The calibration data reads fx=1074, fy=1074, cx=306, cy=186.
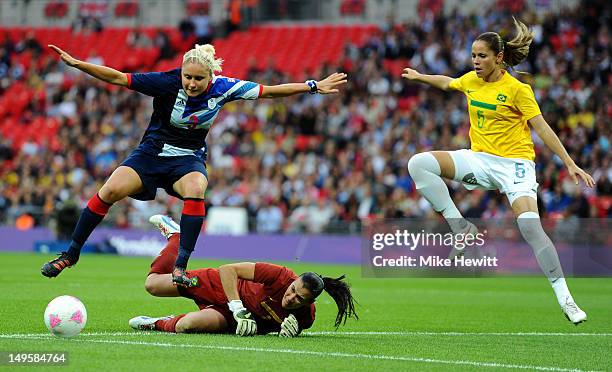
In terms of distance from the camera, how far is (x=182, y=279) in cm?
979

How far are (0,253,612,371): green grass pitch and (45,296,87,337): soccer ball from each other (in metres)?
0.14

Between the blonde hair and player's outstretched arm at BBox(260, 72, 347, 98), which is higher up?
the blonde hair

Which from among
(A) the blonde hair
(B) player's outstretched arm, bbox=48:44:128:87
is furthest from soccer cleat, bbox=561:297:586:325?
(B) player's outstretched arm, bbox=48:44:128:87

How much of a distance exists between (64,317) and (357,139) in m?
18.4

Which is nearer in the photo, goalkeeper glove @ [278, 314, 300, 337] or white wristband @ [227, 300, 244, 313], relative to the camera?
white wristband @ [227, 300, 244, 313]

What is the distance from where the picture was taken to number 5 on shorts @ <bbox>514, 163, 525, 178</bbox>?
10820mm

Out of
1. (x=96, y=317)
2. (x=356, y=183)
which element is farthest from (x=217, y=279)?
(x=356, y=183)

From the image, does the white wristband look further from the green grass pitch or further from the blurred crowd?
the blurred crowd

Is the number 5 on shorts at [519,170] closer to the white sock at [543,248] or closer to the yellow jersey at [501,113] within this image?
the yellow jersey at [501,113]

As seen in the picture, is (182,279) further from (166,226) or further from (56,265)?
(166,226)

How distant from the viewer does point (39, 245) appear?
27.4m

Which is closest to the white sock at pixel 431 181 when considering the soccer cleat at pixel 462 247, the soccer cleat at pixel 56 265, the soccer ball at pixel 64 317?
the soccer cleat at pixel 462 247

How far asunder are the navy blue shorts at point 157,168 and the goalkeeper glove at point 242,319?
1.58 meters

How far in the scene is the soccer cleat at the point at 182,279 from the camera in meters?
9.80
